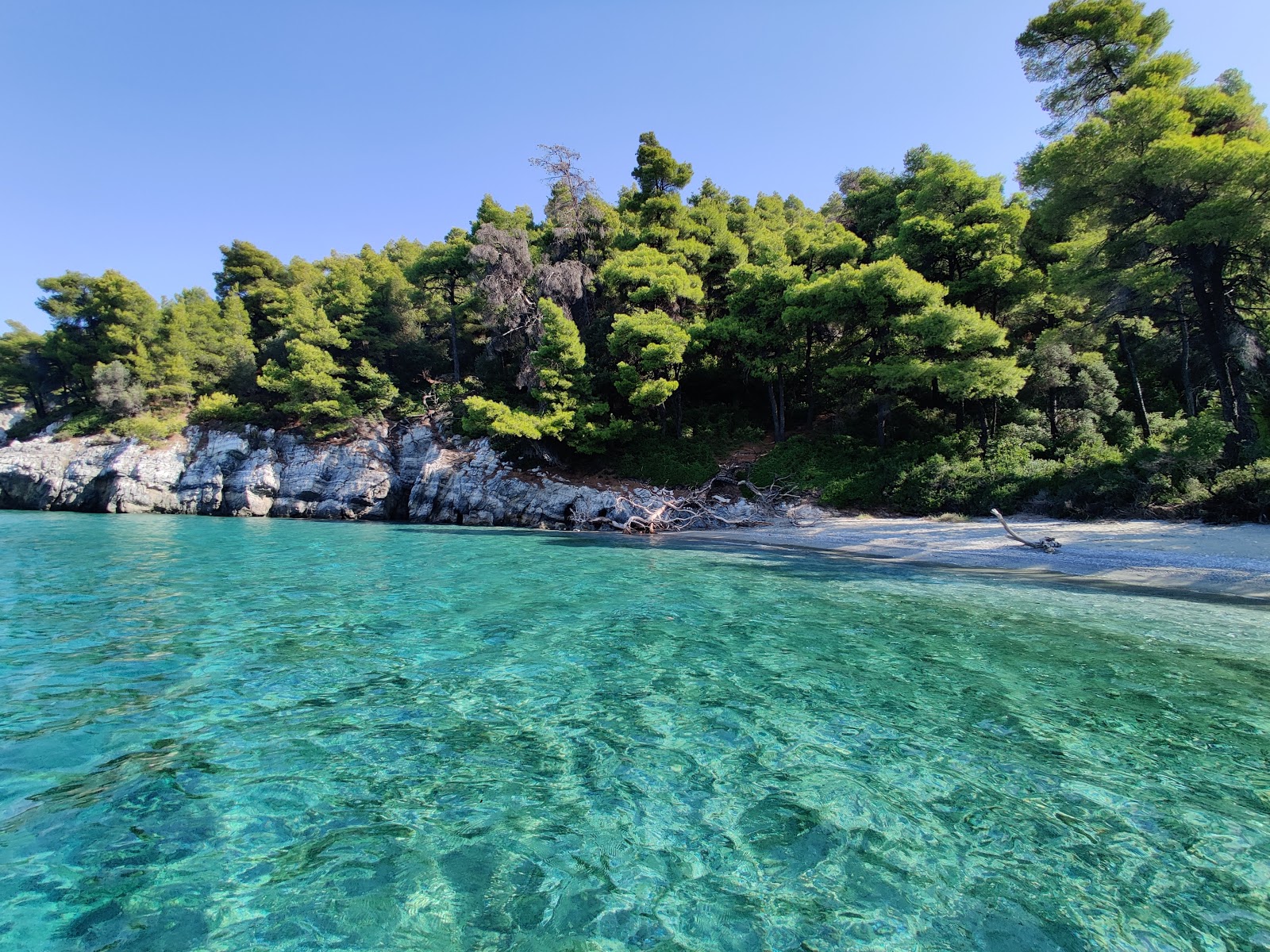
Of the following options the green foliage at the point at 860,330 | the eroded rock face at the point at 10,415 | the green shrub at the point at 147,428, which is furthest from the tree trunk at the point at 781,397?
the eroded rock face at the point at 10,415

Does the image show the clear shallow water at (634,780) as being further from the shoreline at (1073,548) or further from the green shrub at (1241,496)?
the green shrub at (1241,496)

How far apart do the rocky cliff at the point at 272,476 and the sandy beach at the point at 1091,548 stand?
1392 centimetres

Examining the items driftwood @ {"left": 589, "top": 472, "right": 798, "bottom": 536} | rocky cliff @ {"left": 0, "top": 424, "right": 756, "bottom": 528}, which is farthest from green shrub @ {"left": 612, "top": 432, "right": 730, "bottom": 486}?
rocky cliff @ {"left": 0, "top": 424, "right": 756, "bottom": 528}

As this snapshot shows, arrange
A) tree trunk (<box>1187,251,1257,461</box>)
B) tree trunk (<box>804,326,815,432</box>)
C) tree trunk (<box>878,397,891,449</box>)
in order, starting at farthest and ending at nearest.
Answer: tree trunk (<box>804,326,815,432</box>), tree trunk (<box>878,397,891,449</box>), tree trunk (<box>1187,251,1257,461</box>)

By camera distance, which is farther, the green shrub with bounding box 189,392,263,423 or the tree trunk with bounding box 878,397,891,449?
the green shrub with bounding box 189,392,263,423

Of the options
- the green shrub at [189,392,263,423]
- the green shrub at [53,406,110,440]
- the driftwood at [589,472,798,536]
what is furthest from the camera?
the green shrub at [53,406,110,440]

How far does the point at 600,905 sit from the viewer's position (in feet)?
10.0

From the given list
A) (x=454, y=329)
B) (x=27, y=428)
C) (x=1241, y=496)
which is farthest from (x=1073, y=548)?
(x=27, y=428)

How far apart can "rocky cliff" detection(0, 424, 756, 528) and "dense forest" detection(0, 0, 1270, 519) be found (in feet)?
5.78

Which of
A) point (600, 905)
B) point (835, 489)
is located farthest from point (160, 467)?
point (600, 905)

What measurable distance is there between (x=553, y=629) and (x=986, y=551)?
12.1 meters

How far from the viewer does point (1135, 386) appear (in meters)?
20.2

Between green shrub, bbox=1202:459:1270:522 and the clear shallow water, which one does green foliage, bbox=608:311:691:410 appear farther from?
green shrub, bbox=1202:459:1270:522

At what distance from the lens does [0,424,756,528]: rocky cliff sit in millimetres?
27062
